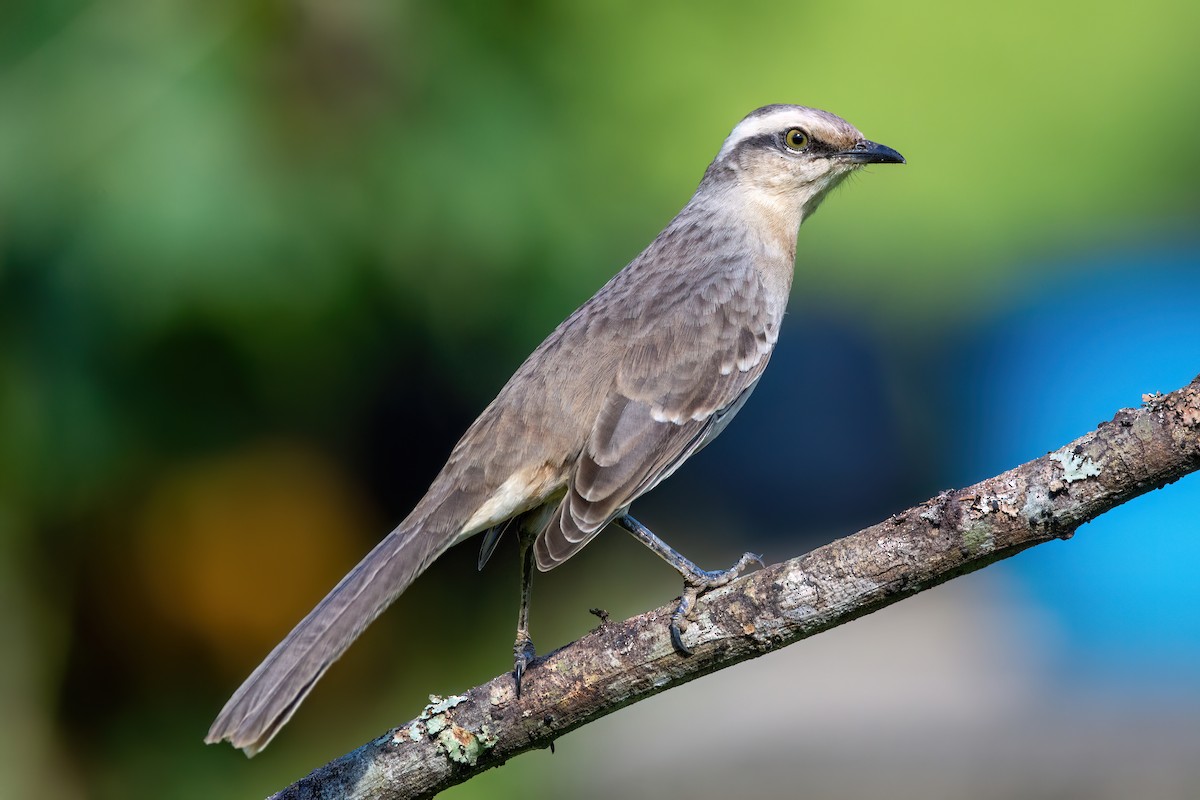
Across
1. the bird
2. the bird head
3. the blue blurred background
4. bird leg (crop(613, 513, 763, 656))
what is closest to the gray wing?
the bird

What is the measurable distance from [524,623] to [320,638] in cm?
74

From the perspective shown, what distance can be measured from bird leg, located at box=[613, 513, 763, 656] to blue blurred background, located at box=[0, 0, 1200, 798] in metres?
2.85

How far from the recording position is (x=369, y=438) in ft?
26.8

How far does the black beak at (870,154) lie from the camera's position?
520 cm

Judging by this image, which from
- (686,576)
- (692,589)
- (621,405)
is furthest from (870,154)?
(692,589)

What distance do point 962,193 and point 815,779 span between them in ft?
13.8

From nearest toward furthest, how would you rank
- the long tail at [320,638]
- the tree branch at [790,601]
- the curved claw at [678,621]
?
the tree branch at [790,601] → the curved claw at [678,621] → the long tail at [320,638]

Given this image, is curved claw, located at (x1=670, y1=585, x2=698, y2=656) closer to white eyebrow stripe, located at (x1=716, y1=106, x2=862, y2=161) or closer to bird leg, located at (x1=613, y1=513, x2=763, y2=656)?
bird leg, located at (x1=613, y1=513, x2=763, y2=656)

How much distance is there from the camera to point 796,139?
537 centimetres

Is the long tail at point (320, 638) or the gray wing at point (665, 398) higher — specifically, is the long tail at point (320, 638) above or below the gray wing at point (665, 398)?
below

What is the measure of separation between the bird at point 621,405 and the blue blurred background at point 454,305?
6.87ft

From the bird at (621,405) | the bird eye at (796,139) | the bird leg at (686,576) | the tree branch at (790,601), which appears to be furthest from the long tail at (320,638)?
the bird eye at (796,139)

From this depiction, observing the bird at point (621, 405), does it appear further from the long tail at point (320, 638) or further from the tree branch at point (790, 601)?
the tree branch at point (790, 601)

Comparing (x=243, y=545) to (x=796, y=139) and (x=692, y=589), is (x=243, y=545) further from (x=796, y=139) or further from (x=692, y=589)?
(x=692, y=589)
